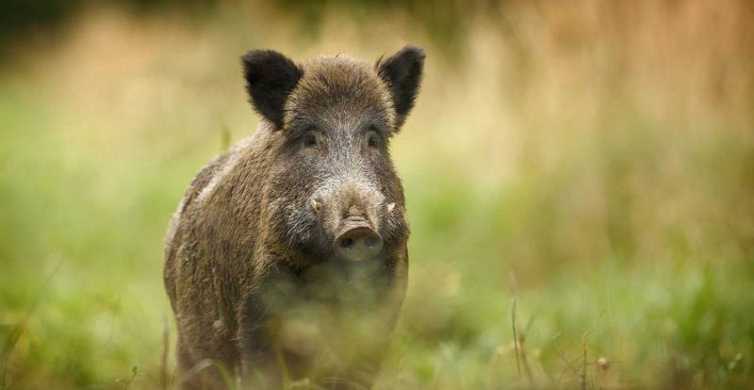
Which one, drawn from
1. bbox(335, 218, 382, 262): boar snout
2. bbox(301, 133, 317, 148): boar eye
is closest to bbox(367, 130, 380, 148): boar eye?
bbox(301, 133, 317, 148): boar eye

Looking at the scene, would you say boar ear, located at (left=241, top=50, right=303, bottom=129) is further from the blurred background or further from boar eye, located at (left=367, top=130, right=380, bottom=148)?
the blurred background

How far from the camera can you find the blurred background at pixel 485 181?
5992mm

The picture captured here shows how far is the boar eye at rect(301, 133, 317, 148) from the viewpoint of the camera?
14.4ft

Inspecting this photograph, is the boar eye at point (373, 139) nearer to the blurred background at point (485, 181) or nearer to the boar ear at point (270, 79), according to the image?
the boar ear at point (270, 79)

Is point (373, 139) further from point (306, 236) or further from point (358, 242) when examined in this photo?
point (358, 242)

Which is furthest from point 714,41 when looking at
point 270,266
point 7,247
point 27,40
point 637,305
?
point 27,40

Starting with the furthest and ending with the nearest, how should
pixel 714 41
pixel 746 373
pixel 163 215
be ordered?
pixel 163 215
pixel 714 41
pixel 746 373

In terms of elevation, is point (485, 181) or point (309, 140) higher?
point (485, 181)

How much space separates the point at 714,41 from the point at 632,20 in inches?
30.8

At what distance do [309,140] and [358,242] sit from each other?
2.72 feet

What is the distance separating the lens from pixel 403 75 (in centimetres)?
482

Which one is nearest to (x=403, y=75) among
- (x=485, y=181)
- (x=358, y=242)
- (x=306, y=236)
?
(x=306, y=236)

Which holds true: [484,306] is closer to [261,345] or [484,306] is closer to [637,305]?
[637,305]

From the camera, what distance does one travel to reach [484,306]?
714cm
